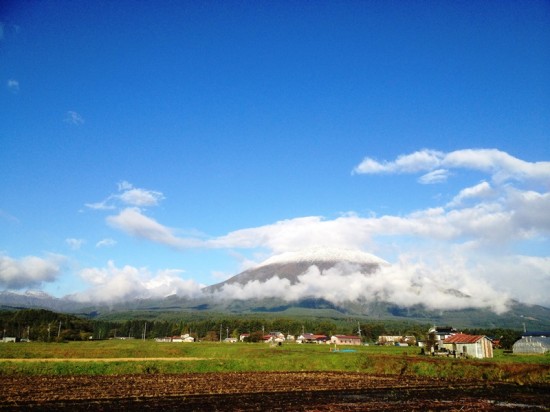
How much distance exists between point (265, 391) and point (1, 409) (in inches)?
632

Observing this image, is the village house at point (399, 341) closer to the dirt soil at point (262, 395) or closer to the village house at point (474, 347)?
the village house at point (474, 347)

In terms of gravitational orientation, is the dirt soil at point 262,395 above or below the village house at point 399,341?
above

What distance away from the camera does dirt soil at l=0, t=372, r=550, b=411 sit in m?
24.0

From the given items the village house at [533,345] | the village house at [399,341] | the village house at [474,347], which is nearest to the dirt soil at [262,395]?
the village house at [474,347]

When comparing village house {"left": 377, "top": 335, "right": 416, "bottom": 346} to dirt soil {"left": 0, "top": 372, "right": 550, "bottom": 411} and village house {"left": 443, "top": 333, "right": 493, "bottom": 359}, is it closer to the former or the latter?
village house {"left": 443, "top": 333, "right": 493, "bottom": 359}

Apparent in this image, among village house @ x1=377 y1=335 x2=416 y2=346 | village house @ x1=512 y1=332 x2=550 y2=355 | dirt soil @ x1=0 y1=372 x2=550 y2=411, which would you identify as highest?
dirt soil @ x1=0 y1=372 x2=550 y2=411

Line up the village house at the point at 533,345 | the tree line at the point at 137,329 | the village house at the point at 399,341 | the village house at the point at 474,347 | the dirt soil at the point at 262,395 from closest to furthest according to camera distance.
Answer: the dirt soil at the point at 262,395
the village house at the point at 474,347
the village house at the point at 533,345
the village house at the point at 399,341
the tree line at the point at 137,329

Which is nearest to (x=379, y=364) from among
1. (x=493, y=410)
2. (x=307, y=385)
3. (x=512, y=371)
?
(x=512, y=371)

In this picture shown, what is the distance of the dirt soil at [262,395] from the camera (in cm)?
2402

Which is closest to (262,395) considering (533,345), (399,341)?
(533,345)

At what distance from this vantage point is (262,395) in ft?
94.4

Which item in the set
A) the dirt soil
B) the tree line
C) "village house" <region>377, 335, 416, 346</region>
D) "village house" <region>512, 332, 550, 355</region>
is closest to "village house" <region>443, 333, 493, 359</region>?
"village house" <region>512, 332, 550, 355</region>

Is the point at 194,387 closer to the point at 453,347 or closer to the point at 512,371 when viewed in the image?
the point at 512,371

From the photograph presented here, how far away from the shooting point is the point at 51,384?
32625 mm
